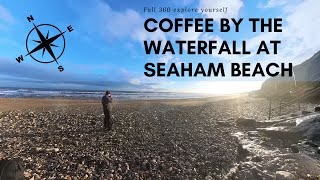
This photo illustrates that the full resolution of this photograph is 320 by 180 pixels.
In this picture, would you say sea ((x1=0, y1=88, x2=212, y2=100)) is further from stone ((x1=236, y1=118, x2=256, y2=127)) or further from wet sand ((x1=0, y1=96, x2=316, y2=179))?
stone ((x1=236, y1=118, x2=256, y2=127))

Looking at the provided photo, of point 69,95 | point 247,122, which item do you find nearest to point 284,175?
point 247,122

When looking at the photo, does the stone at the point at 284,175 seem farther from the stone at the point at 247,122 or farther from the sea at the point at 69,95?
the sea at the point at 69,95

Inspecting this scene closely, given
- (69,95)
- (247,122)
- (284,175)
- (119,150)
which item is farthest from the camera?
(69,95)

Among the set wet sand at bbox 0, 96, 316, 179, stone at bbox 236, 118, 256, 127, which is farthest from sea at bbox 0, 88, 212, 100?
stone at bbox 236, 118, 256, 127

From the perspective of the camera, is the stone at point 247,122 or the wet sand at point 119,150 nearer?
the wet sand at point 119,150

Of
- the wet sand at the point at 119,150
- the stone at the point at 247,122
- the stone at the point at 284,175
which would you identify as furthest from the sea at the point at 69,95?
the stone at the point at 284,175

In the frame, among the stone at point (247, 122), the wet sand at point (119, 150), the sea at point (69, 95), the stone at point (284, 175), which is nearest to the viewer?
the stone at point (284, 175)

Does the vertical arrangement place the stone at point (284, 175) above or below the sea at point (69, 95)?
below

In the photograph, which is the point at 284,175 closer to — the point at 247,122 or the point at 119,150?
the point at 119,150

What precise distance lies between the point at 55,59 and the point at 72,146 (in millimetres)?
6945

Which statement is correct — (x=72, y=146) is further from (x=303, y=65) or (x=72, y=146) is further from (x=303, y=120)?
(x=303, y=65)

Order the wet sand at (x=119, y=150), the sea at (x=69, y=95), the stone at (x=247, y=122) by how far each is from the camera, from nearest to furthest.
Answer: the wet sand at (x=119, y=150) < the stone at (x=247, y=122) < the sea at (x=69, y=95)

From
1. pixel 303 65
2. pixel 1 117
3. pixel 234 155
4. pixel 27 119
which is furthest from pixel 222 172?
pixel 303 65

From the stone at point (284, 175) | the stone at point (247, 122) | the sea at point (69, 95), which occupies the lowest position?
the stone at point (284, 175)
